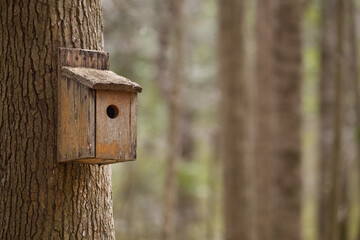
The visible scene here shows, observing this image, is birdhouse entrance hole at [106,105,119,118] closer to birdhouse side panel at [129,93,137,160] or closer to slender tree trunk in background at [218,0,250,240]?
birdhouse side panel at [129,93,137,160]

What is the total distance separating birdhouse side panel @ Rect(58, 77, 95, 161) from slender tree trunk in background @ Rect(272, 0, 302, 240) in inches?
222

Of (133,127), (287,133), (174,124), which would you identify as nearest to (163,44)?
(174,124)

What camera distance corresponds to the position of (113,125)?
326cm

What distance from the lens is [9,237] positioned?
3.30m

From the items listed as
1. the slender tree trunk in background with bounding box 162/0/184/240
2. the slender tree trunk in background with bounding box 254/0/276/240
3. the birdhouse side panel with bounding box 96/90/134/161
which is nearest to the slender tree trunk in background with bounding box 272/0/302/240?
the slender tree trunk in background with bounding box 254/0/276/240

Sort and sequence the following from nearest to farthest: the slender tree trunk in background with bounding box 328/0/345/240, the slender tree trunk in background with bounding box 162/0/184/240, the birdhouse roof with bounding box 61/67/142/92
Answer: the birdhouse roof with bounding box 61/67/142/92, the slender tree trunk in background with bounding box 328/0/345/240, the slender tree trunk in background with bounding box 162/0/184/240

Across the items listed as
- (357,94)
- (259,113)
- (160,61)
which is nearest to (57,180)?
(259,113)

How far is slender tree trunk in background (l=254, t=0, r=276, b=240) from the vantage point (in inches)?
350

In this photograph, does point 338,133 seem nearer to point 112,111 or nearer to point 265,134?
point 265,134

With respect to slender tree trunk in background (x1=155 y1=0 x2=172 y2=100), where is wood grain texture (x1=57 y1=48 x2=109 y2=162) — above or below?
below

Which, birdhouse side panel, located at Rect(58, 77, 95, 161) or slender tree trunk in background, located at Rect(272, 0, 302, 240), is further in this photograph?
slender tree trunk in background, located at Rect(272, 0, 302, 240)

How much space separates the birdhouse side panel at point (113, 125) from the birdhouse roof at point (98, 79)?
0.06 metres

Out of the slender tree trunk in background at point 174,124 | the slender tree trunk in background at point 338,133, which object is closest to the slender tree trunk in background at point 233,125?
the slender tree trunk in background at point 174,124

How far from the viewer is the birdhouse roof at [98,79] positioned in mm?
3133
